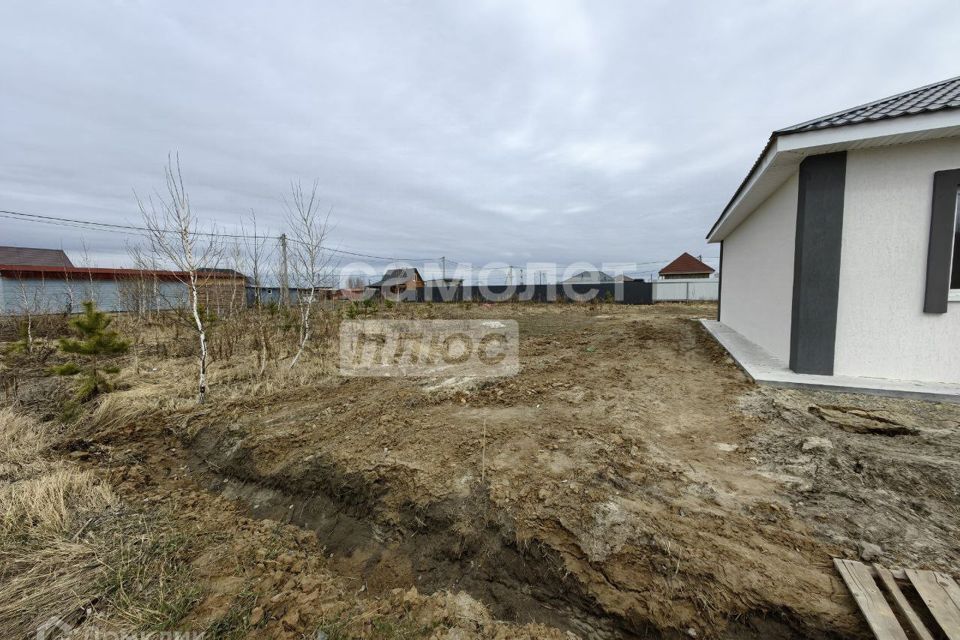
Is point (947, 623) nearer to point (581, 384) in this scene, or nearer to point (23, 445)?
point (581, 384)

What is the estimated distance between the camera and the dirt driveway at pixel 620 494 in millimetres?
1707

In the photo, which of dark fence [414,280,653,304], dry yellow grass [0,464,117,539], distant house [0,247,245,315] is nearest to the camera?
dry yellow grass [0,464,117,539]

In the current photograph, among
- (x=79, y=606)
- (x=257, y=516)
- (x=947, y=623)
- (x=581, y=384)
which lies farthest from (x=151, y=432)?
(x=947, y=623)

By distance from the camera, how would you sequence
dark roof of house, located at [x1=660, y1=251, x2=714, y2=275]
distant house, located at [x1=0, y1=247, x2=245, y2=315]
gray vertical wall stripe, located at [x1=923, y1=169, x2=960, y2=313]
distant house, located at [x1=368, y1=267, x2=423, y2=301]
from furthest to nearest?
dark roof of house, located at [x1=660, y1=251, x2=714, y2=275] < distant house, located at [x1=368, y1=267, x2=423, y2=301] < distant house, located at [x1=0, y1=247, x2=245, y2=315] < gray vertical wall stripe, located at [x1=923, y1=169, x2=960, y2=313]

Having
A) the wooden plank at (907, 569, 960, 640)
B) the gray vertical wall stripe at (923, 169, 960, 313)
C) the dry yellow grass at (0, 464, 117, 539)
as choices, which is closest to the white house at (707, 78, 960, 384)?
the gray vertical wall stripe at (923, 169, 960, 313)

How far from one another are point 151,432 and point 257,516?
98.0 inches

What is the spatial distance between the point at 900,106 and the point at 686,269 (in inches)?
1122

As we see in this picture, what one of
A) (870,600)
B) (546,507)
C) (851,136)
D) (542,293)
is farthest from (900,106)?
(542,293)

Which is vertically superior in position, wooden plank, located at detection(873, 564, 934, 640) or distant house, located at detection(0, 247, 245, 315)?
distant house, located at detection(0, 247, 245, 315)

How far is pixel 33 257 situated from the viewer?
17406 millimetres

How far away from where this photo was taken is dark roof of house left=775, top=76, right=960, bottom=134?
11.0 ft

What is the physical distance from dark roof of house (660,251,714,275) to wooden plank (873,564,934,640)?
3162cm

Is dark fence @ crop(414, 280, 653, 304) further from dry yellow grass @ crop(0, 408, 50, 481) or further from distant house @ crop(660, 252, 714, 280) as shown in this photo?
dry yellow grass @ crop(0, 408, 50, 481)

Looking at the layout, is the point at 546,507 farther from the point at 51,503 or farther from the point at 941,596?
the point at 51,503
